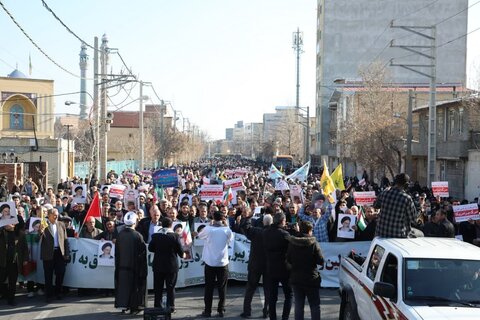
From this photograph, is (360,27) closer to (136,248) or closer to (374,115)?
(374,115)

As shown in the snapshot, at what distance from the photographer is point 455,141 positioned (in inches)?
1287

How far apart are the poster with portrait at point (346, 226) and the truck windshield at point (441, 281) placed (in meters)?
6.58

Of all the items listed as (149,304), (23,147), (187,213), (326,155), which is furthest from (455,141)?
(326,155)

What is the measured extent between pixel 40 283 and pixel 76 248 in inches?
36.9

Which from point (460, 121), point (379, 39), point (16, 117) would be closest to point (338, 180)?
point (460, 121)

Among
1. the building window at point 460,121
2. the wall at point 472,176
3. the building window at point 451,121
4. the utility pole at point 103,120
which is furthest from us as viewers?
the building window at point 451,121

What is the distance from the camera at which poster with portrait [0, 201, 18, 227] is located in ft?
38.1

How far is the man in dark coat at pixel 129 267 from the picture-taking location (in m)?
10.9

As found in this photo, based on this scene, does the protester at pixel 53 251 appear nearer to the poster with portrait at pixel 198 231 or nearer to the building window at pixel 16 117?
the poster with portrait at pixel 198 231

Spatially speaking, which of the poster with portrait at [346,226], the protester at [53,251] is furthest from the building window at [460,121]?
the protester at [53,251]

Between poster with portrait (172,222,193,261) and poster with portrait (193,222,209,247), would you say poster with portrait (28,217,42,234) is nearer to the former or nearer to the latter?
poster with portrait (172,222,193,261)

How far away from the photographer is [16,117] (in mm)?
55531

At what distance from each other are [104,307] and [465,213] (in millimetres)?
7773

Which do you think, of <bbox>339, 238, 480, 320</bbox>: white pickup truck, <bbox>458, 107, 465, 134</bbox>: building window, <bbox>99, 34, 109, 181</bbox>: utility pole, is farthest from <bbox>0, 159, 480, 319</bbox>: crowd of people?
<bbox>458, 107, 465, 134</bbox>: building window
